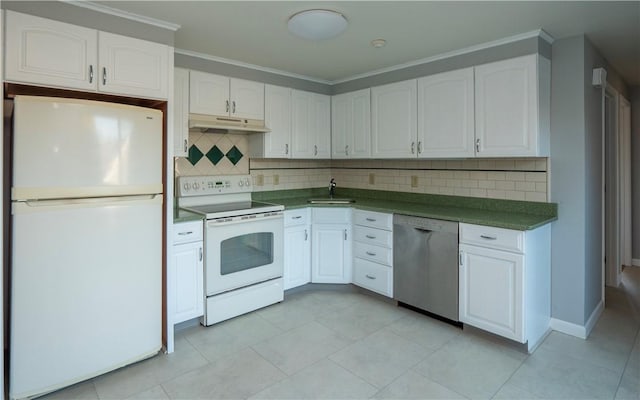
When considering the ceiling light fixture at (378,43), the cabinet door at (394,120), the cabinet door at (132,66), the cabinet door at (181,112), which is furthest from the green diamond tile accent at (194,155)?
the ceiling light fixture at (378,43)

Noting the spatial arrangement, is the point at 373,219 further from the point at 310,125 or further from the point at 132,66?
the point at 132,66

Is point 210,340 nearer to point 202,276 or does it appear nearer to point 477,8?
point 202,276

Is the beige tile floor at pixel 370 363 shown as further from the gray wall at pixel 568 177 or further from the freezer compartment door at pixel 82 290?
the gray wall at pixel 568 177

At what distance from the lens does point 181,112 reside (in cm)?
309

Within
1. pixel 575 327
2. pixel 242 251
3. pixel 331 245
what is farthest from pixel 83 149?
pixel 575 327

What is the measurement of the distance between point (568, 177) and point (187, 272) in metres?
2.92

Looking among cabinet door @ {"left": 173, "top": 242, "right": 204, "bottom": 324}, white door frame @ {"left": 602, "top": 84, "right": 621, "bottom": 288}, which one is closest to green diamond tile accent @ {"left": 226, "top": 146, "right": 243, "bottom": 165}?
cabinet door @ {"left": 173, "top": 242, "right": 204, "bottom": 324}

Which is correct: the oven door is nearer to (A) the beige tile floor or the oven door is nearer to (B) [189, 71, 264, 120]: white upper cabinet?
(A) the beige tile floor

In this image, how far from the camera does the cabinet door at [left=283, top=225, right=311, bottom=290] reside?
3.59 m

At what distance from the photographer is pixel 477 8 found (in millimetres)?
2295

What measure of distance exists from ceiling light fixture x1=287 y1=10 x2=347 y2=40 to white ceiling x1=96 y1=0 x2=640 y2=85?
0.04 metres

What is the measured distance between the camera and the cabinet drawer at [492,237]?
255 centimetres

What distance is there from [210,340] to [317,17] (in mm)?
2328

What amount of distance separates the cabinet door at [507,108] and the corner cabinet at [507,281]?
0.64 metres
